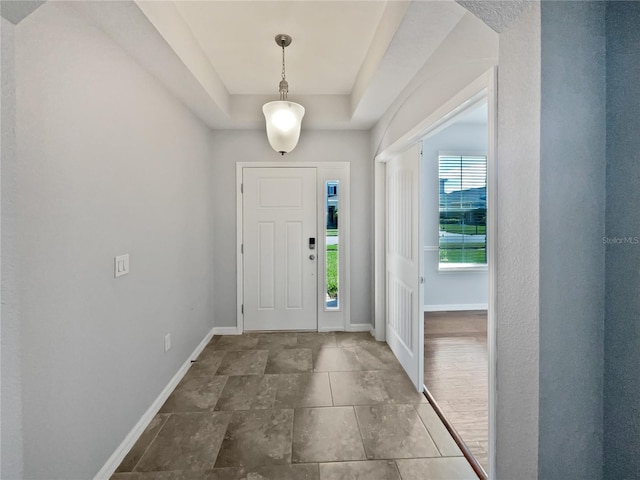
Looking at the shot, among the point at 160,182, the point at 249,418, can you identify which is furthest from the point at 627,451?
the point at 160,182

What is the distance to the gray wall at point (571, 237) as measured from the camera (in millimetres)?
867

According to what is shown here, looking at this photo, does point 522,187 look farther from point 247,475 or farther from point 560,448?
point 247,475

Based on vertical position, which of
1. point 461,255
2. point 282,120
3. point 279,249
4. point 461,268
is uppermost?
point 282,120

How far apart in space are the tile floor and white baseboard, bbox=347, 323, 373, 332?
631 millimetres

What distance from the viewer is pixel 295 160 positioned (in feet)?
11.1

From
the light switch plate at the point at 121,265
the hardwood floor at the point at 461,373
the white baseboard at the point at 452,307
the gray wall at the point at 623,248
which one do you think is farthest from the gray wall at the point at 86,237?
the white baseboard at the point at 452,307

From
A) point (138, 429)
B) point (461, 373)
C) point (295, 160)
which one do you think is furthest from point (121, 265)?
point (461, 373)

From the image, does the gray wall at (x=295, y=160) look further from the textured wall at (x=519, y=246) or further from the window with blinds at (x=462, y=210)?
the textured wall at (x=519, y=246)

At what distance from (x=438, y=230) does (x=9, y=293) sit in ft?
14.1

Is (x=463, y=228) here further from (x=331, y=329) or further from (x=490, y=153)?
(x=490, y=153)

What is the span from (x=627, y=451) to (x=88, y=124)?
7.93 ft

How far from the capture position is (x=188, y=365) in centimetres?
267

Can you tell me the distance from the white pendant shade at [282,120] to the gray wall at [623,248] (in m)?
1.57

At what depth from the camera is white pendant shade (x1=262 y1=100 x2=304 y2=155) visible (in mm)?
1999
